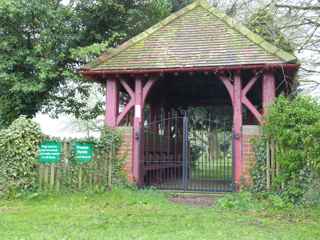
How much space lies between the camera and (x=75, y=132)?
3881cm

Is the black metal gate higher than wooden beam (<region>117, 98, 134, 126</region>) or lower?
lower

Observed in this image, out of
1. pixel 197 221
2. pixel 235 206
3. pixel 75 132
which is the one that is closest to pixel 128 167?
pixel 235 206

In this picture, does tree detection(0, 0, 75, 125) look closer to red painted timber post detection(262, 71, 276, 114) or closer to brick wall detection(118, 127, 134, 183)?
brick wall detection(118, 127, 134, 183)

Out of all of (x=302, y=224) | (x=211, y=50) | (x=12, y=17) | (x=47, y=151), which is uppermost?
(x=12, y=17)

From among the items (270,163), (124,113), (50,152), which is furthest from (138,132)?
Result: (270,163)

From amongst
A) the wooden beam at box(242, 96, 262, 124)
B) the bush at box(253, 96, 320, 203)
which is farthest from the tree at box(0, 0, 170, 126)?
the bush at box(253, 96, 320, 203)

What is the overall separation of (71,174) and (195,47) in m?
4.75

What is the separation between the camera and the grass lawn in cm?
673

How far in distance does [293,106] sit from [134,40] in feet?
16.9

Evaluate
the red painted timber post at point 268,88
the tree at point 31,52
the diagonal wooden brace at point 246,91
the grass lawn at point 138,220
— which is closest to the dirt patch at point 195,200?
the grass lawn at point 138,220

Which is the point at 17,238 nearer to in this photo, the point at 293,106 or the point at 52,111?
the point at 293,106

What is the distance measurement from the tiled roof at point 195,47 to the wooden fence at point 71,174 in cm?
263

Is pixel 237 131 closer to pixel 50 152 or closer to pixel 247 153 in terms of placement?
pixel 247 153

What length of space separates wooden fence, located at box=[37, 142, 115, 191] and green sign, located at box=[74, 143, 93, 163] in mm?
123
